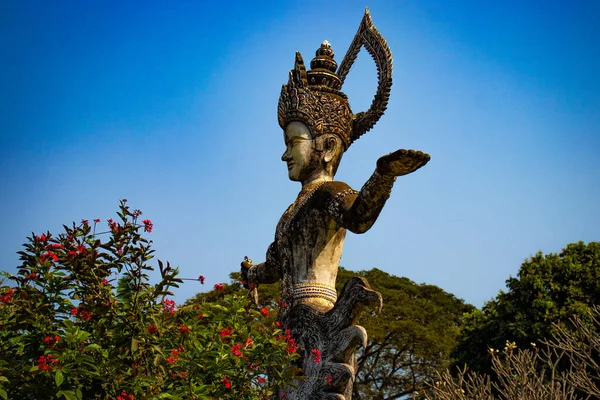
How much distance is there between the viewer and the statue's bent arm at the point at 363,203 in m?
4.76

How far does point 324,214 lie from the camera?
218 inches

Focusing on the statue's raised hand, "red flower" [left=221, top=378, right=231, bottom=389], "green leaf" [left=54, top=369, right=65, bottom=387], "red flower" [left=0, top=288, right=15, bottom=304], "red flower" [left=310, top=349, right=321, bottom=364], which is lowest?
"red flower" [left=221, top=378, right=231, bottom=389]

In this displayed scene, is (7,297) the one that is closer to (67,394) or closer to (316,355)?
(67,394)

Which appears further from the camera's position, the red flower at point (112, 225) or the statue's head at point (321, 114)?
the statue's head at point (321, 114)

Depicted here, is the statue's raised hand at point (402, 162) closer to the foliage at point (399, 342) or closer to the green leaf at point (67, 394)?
the green leaf at point (67, 394)

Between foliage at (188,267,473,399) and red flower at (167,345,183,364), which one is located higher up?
foliage at (188,267,473,399)

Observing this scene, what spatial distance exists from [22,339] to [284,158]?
3223mm

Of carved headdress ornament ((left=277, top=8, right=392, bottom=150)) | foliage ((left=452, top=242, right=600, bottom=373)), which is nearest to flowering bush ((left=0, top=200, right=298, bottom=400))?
carved headdress ornament ((left=277, top=8, right=392, bottom=150))

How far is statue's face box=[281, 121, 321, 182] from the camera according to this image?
597cm

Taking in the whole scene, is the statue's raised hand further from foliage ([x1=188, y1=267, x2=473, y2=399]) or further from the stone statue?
foliage ([x1=188, y1=267, x2=473, y2=399])

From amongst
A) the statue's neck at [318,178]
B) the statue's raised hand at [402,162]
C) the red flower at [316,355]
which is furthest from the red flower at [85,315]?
the statue's neck at [318,178]

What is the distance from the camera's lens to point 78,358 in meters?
3.21

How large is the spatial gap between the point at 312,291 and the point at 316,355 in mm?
707

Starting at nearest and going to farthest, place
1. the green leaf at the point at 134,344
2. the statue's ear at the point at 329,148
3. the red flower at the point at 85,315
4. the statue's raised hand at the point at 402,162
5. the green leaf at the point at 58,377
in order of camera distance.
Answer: the green leaf at the point at 58,377 < the green leaf at the point at 134,344 < the red flower at the point at 85,315 < the statue's raised hand at the point at 402,162 < the statue's ear at the point at 329,148
